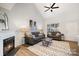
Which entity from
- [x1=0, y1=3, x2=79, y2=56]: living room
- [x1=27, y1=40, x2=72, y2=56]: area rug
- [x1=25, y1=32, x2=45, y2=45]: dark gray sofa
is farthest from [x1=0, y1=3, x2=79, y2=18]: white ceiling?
[x1=27, y1=40, x2=72, y2=56]: area rug

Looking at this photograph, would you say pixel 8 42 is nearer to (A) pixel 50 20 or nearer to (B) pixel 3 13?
(B) pixel 3 13

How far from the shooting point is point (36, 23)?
2.19 metres

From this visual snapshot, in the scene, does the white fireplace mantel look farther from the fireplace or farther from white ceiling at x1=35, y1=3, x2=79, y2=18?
white ceiling at x1=35, y1=3, x2=79, y2=18

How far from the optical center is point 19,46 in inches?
85.0

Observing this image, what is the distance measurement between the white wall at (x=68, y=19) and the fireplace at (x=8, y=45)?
95cm

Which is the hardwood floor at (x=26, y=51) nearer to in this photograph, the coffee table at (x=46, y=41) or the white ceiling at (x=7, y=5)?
the coffee table at (x=46, y=41)

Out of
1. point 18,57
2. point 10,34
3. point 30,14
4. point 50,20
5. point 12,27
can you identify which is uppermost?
point 30,14

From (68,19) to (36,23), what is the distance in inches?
27.3

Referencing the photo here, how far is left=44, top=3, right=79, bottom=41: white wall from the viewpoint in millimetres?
2086

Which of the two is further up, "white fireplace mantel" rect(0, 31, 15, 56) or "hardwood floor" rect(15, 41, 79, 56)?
"white fireplace mantel" rect(0, 31, 15, 56)

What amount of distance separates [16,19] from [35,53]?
2.78ft

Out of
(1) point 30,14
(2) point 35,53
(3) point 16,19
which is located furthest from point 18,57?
(1) point 30,14

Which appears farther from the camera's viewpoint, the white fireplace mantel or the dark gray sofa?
the dark gray sofa

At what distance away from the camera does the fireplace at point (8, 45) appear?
210 centimetres
